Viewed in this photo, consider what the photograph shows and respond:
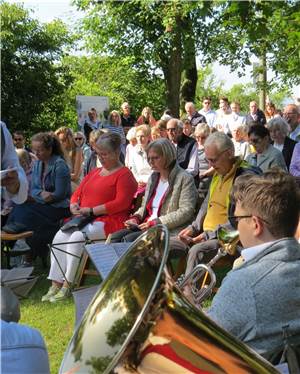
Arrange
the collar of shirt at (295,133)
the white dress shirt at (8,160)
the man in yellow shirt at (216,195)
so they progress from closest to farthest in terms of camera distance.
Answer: the white dress shirt at (8,160) < the man in yellow shirt at (216,195) < the collar of shirt at (295,133)

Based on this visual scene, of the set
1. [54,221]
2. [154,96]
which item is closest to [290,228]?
[54,221]

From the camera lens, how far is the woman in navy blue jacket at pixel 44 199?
6.58m

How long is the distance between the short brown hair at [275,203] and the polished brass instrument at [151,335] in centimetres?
63

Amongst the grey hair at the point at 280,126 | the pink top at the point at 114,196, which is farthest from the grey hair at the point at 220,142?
the grey hair at the point at 280,126

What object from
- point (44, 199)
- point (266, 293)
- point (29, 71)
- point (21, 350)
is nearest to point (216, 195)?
point (44, 199)

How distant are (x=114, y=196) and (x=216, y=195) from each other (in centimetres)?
118

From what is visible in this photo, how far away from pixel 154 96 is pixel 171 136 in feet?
50.7

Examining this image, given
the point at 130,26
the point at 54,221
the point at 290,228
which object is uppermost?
the point at 130,26

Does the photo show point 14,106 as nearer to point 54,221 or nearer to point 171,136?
point 171,136

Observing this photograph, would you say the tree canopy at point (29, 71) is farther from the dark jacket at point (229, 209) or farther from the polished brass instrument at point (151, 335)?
the polished brass instrument at point (151, 335)

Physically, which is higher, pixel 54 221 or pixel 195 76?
pixel 195 76

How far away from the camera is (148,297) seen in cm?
179

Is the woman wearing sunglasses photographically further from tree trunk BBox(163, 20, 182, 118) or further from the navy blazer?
tree trunk BBox(163, 20, 182, 118)

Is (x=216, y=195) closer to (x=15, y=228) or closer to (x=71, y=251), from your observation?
(x=71, y=251)
